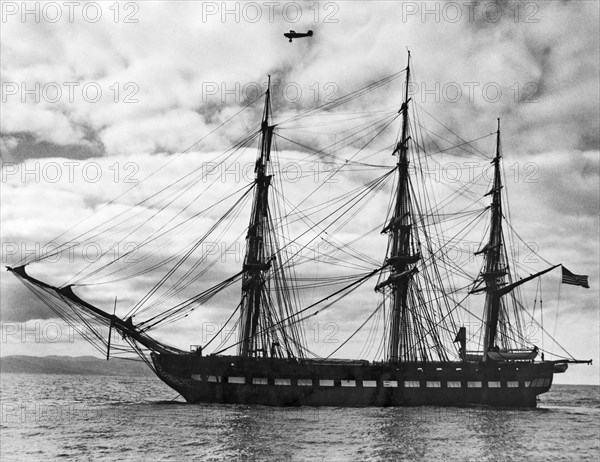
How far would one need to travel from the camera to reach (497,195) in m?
71.1

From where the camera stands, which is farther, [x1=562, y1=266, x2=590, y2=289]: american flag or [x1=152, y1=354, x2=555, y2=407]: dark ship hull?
Result: [x1=562, y1=266, x2=590, y2=289]: american flag

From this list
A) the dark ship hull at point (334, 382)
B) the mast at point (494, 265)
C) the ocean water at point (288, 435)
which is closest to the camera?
the ocean water at point (288, 435)

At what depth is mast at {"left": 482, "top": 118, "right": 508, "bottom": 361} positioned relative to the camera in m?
67.6

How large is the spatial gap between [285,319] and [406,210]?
16388mm

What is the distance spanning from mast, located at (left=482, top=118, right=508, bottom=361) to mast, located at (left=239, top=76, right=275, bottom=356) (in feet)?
80.4

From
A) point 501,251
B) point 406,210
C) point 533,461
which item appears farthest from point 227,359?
point 501,251

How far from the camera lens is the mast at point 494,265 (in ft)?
222

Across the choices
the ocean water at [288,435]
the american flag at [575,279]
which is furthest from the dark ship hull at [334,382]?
the american flag at [575,279]

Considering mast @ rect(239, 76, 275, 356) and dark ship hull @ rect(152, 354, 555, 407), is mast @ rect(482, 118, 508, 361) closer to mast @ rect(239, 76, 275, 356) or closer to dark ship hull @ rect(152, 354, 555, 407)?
dark ship hull @ rect(152, 354, 555, 407)

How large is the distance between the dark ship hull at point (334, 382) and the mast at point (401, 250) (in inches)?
199

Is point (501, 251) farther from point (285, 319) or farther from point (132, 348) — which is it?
point (132, 348)

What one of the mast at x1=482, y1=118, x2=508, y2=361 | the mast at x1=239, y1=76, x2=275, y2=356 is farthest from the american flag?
the mast at x1=239, y1=76, x2=275, y2=356

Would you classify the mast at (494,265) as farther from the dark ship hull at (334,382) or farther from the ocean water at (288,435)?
the ocean water at (288,435)

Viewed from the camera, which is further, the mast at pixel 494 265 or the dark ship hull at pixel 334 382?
the mast at pixel 494 265
